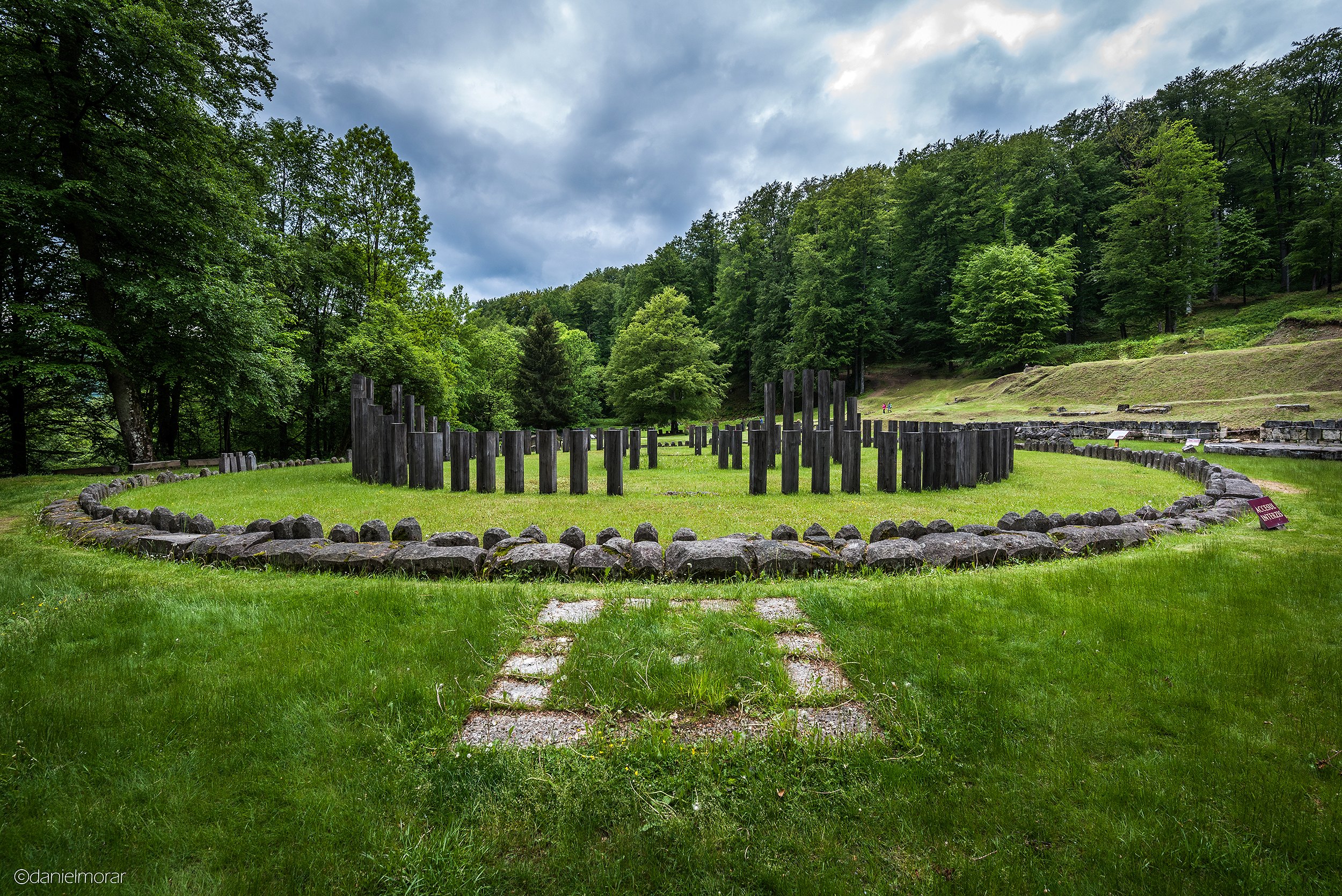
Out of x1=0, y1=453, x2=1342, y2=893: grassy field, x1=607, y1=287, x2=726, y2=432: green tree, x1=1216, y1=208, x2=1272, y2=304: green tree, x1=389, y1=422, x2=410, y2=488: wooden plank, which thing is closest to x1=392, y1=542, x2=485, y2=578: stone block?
x1=0, y1=453, x2=1342, y2=893: grassy field

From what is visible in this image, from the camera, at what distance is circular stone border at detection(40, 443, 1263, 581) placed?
4.28 meters

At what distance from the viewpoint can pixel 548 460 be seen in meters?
8.38

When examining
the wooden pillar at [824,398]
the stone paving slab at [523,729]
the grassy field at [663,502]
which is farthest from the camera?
the wooden pillar at [824,398]

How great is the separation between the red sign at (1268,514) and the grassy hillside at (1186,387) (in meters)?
16.5

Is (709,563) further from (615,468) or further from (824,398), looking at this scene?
(824,398)

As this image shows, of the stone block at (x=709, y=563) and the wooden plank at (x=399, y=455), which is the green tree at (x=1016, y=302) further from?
the stone block at (x=709, y=563)

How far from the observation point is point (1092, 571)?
13.3ft

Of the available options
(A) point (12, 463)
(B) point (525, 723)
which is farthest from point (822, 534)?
(A) point (12, 463)

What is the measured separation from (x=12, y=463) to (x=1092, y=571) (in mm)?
21972

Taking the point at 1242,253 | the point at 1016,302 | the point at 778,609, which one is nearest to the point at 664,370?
the point at 1016,302

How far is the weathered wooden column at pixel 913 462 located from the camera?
8664 mm

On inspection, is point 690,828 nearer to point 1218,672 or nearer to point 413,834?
point 413,834

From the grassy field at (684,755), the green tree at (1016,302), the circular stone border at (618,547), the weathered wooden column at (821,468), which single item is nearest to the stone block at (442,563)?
the circular stone border at (618,547)

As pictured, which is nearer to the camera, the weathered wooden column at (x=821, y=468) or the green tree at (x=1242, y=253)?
the weathered wooden column at (x=821, y=468)
